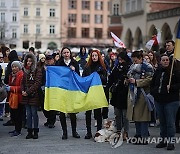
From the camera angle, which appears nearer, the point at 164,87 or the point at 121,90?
the point at 164,87

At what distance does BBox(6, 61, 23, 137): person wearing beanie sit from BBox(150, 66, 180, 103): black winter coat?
335 cm

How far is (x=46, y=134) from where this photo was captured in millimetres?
11047

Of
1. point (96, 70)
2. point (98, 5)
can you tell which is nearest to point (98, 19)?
point (98, 5)

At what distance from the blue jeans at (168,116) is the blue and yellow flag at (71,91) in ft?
5.14

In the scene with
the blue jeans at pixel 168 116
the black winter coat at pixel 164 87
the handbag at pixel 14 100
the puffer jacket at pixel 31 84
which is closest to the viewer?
the black winter coat at pixel 164 87

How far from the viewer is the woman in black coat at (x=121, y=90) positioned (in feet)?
32.8

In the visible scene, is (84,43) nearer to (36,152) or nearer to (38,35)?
(38,35)

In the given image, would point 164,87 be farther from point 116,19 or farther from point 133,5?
point 116,19

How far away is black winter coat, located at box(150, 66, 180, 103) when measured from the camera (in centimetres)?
896

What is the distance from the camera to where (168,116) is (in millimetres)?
9109

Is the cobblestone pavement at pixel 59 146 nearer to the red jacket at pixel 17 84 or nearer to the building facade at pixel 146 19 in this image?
the red jacket at pixel 17 84

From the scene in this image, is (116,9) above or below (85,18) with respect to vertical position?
below

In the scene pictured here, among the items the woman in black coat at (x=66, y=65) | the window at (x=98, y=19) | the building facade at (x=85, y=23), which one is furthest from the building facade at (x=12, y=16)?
the woman in black coat at (x=66, y=65)

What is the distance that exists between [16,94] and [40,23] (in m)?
87.7
